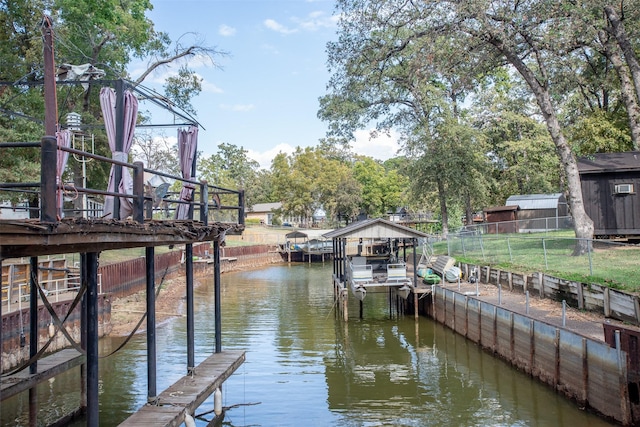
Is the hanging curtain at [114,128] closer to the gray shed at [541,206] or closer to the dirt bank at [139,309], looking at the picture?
the dirt bank at [139,309]

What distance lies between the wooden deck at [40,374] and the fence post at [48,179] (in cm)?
509

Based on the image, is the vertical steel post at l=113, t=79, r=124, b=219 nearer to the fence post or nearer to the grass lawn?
the fence post

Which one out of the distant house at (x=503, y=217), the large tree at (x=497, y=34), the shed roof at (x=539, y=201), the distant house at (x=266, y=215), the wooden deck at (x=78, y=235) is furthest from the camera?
the distant house at (x=266, y=215)

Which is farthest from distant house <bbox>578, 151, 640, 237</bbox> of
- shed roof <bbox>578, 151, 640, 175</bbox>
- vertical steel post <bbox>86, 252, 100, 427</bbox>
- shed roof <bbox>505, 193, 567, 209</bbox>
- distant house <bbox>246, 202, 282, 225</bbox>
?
distant house <bbox>246, 202, 282, 225</bbox>

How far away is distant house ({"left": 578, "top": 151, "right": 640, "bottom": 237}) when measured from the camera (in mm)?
23938

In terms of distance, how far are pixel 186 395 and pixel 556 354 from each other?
9883mm

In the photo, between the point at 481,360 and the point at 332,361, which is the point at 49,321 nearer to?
the point at 332,361

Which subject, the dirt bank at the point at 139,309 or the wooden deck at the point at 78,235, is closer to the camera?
the wooden deck at the point at 78,235

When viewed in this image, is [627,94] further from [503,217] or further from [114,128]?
[114,128]

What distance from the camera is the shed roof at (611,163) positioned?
78.8 ft

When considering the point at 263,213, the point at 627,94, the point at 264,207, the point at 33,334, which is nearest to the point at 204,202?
the point at 33,334

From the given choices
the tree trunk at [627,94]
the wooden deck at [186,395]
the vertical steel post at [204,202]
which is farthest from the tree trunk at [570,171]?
the vertical steel post at [204,202]

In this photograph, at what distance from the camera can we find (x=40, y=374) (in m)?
9.88

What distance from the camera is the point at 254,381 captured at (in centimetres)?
1588
